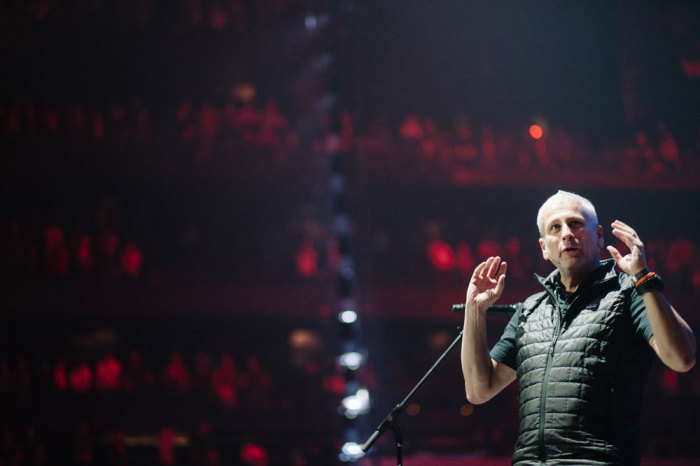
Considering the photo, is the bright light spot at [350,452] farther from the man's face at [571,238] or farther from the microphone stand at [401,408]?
the man's face at [571,238]

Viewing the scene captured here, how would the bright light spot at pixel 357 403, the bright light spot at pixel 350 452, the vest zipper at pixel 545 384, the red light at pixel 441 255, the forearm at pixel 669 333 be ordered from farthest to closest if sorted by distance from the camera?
1. the red light at pixel 441 255
2. the bright light spot at pixel 357 403
3. the bright light spot at pixel 350 452
4. the vest zipper at pixel 545 384
5. the forearm at pixel 669 333

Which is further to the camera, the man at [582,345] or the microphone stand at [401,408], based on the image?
the microphone stand at [401,408]

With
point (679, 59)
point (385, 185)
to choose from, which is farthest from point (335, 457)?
point (679, 59)

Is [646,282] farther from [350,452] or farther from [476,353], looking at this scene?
[350,452]

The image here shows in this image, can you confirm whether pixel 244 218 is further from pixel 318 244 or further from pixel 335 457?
pixel 335 457

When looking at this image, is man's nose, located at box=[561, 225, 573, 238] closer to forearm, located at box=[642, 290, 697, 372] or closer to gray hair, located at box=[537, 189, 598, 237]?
gray hair, located at box=[537, 189, 598, 237]

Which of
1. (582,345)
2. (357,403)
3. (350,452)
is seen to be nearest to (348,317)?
(357,403)

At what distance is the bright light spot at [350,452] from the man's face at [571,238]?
4.74 m

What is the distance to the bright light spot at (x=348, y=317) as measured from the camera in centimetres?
724

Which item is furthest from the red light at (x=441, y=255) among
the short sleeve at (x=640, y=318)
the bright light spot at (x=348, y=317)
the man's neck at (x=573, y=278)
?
the short sleeve at (x=640, y=318)

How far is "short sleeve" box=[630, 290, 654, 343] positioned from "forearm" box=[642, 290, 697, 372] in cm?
5

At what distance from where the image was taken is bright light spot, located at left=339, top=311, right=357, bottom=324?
23.7 ft

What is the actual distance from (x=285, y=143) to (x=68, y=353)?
11.4ft

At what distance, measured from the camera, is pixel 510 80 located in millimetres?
5652
